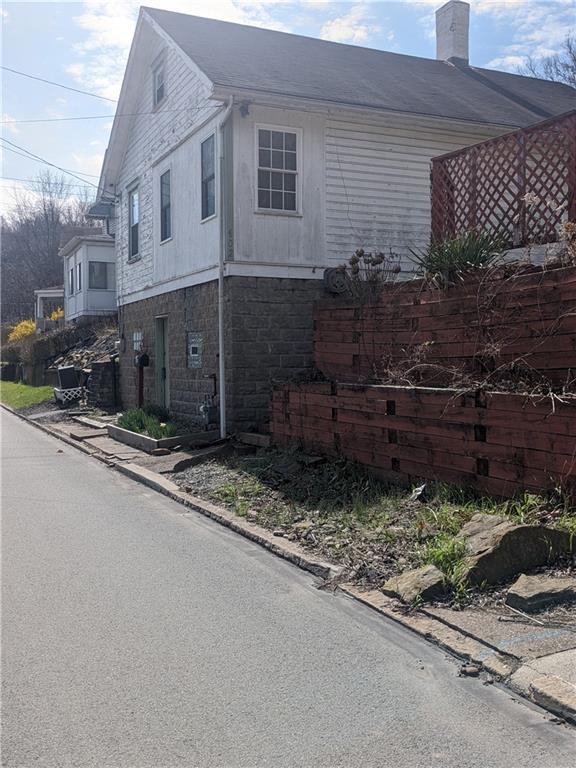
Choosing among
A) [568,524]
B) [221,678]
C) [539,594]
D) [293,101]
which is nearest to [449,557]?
[539,594]

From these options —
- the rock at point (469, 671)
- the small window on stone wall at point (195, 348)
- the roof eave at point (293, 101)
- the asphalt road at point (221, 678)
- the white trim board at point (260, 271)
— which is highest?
the roof eave at point (293, 101)

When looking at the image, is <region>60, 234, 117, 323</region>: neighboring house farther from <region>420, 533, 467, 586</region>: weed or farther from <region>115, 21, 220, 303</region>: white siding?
<region>420, 533, 467, 586</region>: weed

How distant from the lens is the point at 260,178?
1279 centimetres

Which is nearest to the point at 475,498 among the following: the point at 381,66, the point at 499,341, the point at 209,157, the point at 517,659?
the point at 499,341

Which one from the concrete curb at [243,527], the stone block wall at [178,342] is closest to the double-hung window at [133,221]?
the stone block wall at [178,342]

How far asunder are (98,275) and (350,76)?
21.9 m

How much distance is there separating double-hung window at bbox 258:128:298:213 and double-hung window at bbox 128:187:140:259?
6421 millimetres

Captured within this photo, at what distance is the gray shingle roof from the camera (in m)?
13.1

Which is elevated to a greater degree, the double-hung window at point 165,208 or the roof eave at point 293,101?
the roof eave at point 293,101

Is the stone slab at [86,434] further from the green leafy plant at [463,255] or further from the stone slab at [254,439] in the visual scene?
the green leafy plant at [463,255]

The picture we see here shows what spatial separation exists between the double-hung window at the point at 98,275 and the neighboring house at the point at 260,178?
1768 cm

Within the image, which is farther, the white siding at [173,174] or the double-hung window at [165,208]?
the double-hung window at [165,208]

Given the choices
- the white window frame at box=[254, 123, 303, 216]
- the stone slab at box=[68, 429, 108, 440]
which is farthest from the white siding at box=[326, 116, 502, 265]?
the stone slab at box=[68, 429, 108, 440]

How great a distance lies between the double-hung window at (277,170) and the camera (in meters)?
12.8
